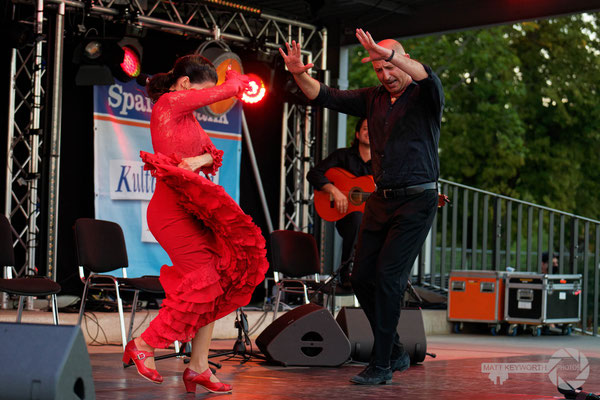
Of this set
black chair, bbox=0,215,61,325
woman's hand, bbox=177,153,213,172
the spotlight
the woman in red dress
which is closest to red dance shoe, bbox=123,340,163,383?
the woman in red dress

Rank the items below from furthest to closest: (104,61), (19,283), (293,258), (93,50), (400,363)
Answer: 1. (104,61)
2. (93,50)
3. (293,258)
4. (19,283)
5. (400,363)

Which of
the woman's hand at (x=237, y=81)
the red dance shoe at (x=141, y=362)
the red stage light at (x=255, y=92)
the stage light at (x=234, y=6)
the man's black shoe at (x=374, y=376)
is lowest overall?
the man's black shoe at (x=374, y=376)

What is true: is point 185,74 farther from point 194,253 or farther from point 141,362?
point 141,362

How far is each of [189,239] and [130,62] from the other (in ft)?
14.2

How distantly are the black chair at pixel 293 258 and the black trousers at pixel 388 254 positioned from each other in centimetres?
267

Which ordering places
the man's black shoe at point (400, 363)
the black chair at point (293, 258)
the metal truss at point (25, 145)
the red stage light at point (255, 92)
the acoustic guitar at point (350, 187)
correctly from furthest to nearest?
the red stage light at point (255, 92)
the metal truss at point (25, 145)
the black chair at point (293, 258)
the acoustic guitar at point (350, 187)
the man's black shoe at point (400, 363)

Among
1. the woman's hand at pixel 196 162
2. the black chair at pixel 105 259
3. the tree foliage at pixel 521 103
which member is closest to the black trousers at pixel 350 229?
the black chair at pixel 105 259

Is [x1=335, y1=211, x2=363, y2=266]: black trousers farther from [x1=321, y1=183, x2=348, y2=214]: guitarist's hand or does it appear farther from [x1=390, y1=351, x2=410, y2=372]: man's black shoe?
[x1=390, y1=351, x2=410, y2=372]: man's black shoe

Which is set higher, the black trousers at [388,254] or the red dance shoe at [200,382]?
the black trousers at [388,254]

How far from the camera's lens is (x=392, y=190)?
436 centimetres

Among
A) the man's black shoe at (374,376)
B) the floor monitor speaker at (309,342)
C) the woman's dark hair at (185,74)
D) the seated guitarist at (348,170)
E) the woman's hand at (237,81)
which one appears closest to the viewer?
the woman's hand at (237,81)

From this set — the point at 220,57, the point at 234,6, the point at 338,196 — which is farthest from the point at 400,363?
the point at 234,6

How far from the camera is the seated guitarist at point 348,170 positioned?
664 cm

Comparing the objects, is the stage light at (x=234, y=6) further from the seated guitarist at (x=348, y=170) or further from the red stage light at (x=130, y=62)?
the seated guitarist at (x=348, y=170)
